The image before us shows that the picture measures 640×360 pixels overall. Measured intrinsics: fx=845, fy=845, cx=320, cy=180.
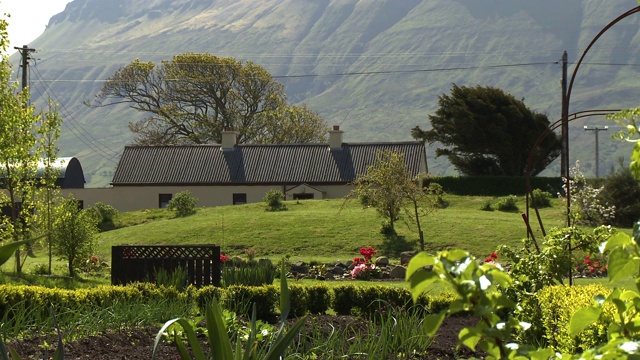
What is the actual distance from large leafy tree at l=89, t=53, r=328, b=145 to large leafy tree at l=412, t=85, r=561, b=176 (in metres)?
17.8

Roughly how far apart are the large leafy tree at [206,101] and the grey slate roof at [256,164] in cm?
1485

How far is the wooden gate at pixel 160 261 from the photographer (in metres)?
14.8

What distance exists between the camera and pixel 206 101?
6569 centimetres

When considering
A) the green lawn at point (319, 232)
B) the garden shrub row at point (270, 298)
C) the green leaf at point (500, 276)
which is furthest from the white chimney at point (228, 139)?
the green leaf at point (500, 276)

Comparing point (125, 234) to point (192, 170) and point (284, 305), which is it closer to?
point (192, 170)

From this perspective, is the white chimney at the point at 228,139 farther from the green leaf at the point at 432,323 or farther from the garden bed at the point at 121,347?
the green leaf at the point at 432,323

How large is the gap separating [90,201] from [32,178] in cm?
2388

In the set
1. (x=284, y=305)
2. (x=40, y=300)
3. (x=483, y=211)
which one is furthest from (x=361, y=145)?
(x=284, y=305)

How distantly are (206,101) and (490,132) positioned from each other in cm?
2602

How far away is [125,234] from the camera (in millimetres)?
30359

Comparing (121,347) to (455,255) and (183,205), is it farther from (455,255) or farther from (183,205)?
(183,205)

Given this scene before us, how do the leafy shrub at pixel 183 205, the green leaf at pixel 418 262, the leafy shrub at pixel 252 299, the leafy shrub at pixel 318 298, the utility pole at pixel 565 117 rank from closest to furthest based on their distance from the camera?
the green leaf at pixel 418 262
the leafy shrub at pixel 252 299
the leafy shrub at pixel 318 298
the utility pole at pixel 565 117
the leafy shrub at pixel 183 205

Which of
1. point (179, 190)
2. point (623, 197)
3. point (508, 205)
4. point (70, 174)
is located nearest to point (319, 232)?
point (508, 205)

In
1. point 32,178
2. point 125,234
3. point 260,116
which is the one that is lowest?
point 125,234
